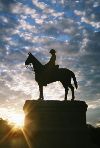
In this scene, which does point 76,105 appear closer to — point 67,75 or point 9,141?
point 67,75

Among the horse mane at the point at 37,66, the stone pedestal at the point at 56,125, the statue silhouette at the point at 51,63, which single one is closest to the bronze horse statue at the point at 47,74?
the horse mane at the point at 37,66

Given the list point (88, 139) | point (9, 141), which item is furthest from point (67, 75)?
point (9, 141)

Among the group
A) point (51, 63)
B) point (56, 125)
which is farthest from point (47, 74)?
point (56, 125)

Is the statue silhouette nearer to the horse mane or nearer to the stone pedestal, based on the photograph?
the horse mane

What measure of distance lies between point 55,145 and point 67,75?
4.53 meters

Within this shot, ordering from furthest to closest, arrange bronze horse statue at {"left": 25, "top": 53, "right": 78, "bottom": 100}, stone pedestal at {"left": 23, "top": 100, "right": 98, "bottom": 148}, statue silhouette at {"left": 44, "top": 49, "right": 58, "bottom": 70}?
statue silhouette at {"left": 44, "top": 49, "right": 58, "bottom": 70}, bronze horse statue at {"left": 25, "top": 53, "right": 78, "bottom": 100}, stone pedestal at {"left": 23, "top": 100, "right": 98, "bottom": 148}

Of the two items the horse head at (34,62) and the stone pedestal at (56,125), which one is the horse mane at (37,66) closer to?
the horse head at (34,62)

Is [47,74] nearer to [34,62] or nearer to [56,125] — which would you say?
[34,62]

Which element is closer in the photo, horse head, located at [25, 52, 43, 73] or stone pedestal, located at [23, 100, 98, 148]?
stone pedestal, located at [23, 100, 98, 148]

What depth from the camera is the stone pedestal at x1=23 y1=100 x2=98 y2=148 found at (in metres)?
18.8

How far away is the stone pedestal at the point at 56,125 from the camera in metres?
18.8

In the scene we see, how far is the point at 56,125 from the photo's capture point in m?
19.6

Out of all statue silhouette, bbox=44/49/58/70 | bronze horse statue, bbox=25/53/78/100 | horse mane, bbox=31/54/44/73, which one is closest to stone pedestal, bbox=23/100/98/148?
bronze horse statue, bbox=25/53/78/100

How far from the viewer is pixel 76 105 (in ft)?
66.2
